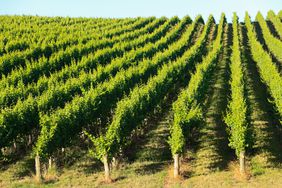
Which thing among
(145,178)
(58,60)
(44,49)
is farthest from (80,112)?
(44,49)

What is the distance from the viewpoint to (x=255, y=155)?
3288 cm

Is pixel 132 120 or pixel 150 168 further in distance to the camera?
pixel 132 120

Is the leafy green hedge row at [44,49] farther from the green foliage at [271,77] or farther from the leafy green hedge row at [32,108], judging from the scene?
the green foliage at [271,77]

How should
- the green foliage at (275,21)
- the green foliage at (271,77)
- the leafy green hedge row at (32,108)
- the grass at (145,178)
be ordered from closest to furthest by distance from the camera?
the grass at (145,178) < the leafy green hedge row at (32,108) < the green foliage at (271,77) < the green foliage at (275,21)

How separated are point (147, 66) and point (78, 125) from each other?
2336 cm

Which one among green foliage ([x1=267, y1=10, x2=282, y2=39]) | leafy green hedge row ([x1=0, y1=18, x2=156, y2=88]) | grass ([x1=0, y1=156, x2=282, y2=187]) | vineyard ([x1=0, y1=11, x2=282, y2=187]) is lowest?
grass ([x1=0, y1=156, x2=282, y2=187])

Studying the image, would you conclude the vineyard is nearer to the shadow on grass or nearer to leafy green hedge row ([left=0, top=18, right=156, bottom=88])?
the shadow on grass

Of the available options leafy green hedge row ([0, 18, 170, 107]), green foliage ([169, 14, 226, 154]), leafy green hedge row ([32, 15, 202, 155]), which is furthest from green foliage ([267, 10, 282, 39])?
leafy green hedge row ([32, 15, 202, 155])

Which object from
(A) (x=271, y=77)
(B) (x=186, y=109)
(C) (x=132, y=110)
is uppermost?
(A) (x=271, y=77)

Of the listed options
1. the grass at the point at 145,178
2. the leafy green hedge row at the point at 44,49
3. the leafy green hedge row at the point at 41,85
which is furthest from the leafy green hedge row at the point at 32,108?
the leafy green hedge row at the point at 44,49

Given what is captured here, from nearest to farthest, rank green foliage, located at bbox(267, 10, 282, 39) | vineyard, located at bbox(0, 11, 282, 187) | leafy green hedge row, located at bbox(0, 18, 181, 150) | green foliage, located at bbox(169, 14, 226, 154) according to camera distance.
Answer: green foliage, located at bbox(169, 14, 226, 154) < vineyard, located at bbox(0, 11, 282, 187) < leafy green hedge row, located at bbox(0, 18, 181, 150) < green foliage, located at bbox(267, 10, 282, 39)

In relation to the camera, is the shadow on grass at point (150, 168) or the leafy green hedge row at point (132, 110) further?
the shadow on grass at point (150, 168)

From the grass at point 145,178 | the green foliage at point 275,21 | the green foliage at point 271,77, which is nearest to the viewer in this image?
the grass at point 145,178

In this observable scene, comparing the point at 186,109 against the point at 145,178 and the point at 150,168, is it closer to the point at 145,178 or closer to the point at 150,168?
the point at 150,168
